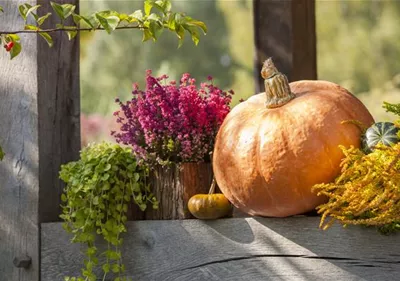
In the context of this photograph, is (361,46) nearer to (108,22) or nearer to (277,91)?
(277,91)

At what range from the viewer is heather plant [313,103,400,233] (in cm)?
253

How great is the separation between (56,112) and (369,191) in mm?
1595

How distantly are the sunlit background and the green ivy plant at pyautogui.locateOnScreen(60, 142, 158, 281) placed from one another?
10.5 m

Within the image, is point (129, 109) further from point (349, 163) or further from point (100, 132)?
point (100, 132)

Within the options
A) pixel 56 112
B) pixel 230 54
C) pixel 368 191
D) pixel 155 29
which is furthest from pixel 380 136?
pixel 230 54

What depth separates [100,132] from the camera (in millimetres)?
14422

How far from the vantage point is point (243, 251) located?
2.99m

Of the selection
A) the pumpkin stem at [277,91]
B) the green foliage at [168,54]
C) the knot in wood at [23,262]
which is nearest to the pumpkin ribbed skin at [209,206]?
the pumpkin stem at [277,91]

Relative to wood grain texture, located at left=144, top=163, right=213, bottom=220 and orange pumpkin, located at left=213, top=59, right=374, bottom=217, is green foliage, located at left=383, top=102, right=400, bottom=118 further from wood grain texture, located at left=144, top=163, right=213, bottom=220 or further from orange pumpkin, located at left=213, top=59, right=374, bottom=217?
wood grain texture, located at left=144, top=163, right=213, bottom=220

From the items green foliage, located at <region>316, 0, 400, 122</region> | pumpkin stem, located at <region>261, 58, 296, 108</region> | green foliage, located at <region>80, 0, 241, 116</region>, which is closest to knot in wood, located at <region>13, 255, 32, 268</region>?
pumpkin stem, located at <region>261, 58, 296, 108</region>

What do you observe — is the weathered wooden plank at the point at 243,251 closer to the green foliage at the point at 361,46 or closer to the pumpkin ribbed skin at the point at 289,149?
the pumpkin ribbed skin at the point at 289,149

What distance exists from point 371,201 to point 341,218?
0.10 m

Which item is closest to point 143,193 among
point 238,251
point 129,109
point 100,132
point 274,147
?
point 129,109

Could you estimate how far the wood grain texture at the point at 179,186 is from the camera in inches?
129
